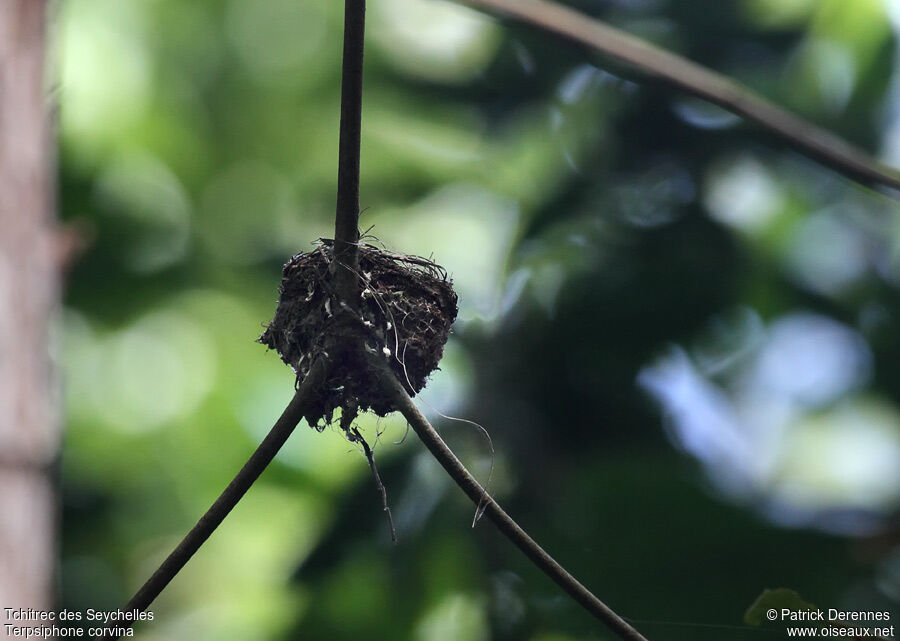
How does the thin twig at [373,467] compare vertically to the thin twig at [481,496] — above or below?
below

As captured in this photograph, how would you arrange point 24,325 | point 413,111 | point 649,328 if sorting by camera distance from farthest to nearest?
point 413,111 < point 649,328 < point 24,325

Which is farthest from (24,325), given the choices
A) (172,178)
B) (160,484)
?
(172,178)

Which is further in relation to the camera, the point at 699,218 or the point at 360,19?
the point at 699,218

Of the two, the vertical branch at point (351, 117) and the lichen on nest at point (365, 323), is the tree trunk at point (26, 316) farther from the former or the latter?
the vertical branch at point (351, 117)

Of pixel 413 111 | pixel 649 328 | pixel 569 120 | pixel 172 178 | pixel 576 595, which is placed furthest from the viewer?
pixel 172 178

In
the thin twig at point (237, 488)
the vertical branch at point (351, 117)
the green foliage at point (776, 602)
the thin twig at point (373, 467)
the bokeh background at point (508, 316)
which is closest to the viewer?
the vertical branch at point (351, 117)

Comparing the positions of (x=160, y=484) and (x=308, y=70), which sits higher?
(x=308, y=70)

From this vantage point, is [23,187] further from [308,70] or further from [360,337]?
[308,70]

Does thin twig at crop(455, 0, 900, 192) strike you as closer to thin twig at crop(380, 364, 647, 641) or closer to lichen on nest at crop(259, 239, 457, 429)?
lichen on nest at crop(259, 239, 457, 429)

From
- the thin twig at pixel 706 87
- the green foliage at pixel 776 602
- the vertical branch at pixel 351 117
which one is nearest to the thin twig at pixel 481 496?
the vertical branch at pixel 351 117
